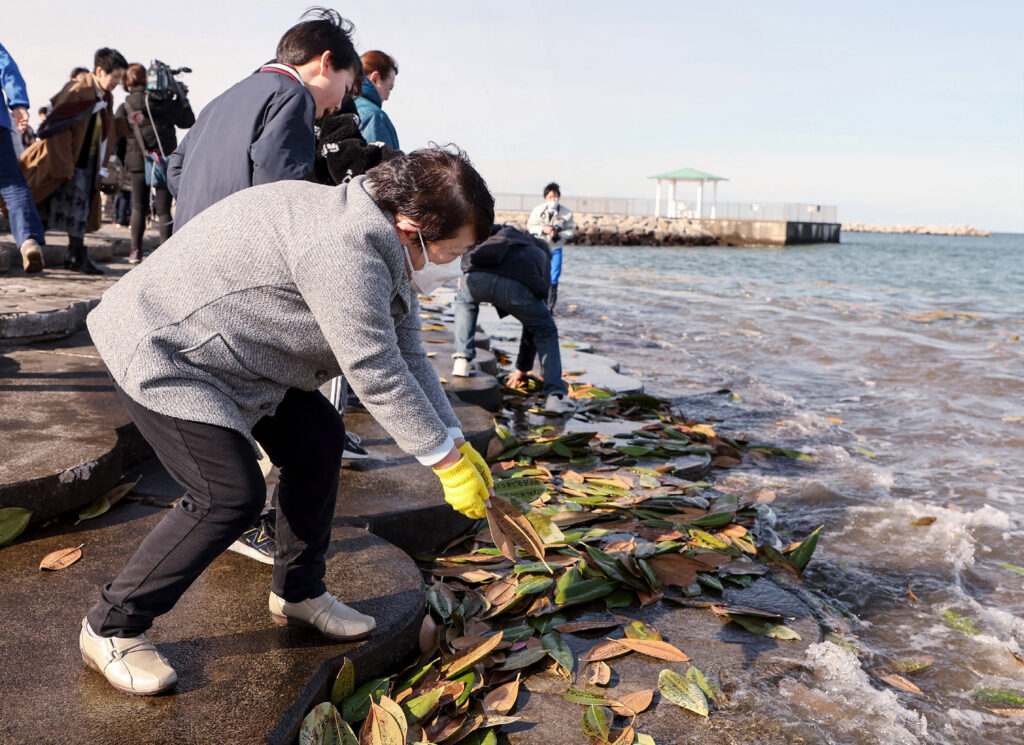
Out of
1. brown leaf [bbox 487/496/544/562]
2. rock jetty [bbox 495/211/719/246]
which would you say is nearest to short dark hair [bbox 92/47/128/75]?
brown leaf [bbox 487/496/544/562]

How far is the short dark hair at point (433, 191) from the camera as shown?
183 centimetres

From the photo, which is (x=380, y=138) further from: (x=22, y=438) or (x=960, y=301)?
(x=960, y=301)

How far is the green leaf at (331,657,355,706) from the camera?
2162 mm

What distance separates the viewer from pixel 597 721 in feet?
6.95

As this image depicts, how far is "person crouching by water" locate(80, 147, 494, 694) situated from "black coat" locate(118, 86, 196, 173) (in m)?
5.41

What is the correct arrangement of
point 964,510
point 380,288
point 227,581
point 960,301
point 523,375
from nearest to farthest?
point 380,288
point 227,581
point 964,510
point 523,375
point 960,301

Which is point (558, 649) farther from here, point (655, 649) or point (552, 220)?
point (552, 220)

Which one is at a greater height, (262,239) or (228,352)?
(262,239)

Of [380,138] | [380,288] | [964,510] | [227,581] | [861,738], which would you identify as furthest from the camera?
[964,510]

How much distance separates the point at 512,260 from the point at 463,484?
3678 millimetres

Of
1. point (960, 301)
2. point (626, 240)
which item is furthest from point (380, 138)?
point (626, 240)

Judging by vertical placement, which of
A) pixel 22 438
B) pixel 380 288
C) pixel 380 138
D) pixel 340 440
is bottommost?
pixel 22 438

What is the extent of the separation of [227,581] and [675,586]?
159 cm

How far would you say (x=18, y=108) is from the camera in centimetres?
458
